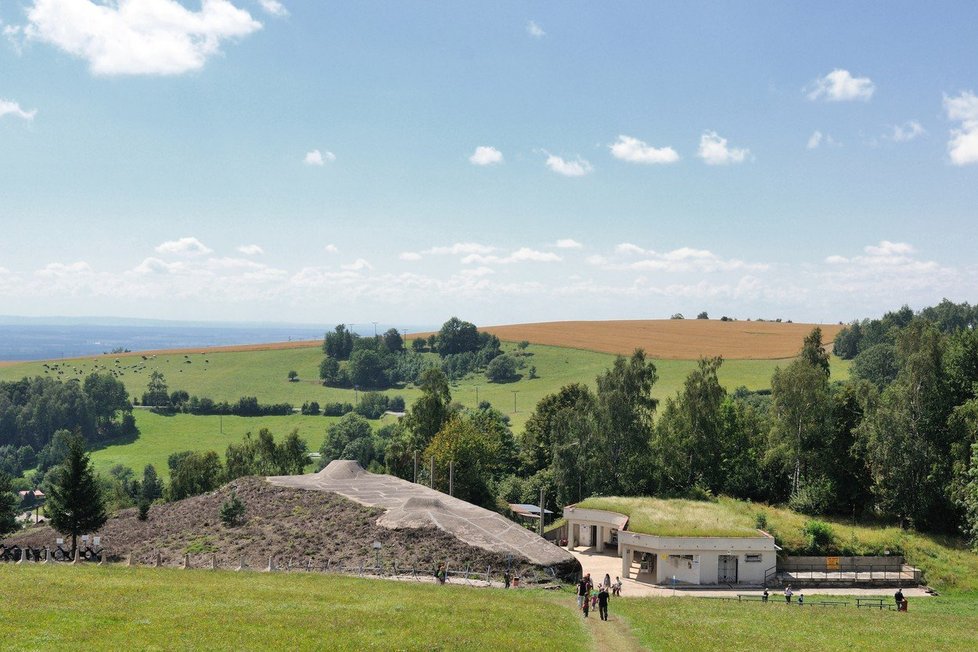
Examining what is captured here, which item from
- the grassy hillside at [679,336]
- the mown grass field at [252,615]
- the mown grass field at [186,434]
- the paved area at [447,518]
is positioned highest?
the grassy hillside at [679,336]

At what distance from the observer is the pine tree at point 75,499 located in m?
49.3

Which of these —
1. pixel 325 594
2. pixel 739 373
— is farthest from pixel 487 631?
pixel 739 373

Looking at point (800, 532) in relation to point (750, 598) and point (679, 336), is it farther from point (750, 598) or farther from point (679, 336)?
point (679, 336)

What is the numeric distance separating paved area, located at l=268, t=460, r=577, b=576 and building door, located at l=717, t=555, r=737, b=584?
1139 centimetres

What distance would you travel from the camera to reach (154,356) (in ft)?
641

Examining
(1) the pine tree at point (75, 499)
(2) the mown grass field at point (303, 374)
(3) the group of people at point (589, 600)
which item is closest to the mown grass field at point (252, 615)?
(3) the group of people at point (589, 600)

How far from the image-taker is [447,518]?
4816 centimetres

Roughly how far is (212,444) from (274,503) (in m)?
82.4

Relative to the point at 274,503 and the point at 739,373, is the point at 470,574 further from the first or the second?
the point at 739,373

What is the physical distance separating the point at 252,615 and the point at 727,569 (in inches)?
1338

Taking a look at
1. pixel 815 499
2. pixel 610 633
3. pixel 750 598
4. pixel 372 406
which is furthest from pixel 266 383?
pixel 610 633

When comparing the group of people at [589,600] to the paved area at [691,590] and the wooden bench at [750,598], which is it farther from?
the wooden bench at [750,598]

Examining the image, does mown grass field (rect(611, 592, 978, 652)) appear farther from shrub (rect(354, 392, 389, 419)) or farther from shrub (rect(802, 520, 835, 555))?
shrub (rect(354, 392, 389, 419))

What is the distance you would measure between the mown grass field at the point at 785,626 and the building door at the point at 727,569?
10515 mm
